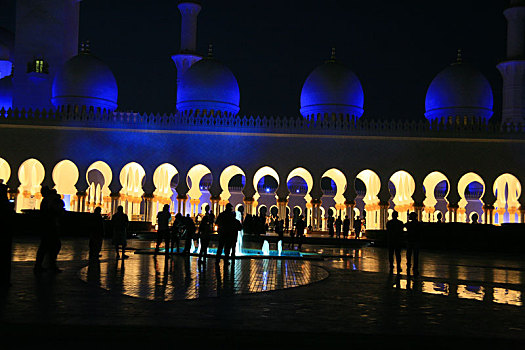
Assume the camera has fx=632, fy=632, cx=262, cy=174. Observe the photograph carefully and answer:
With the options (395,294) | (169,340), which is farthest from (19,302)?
(395,294)

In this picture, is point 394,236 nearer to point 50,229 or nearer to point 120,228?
point 120,228

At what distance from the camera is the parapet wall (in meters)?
23.4

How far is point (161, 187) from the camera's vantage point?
25.5 m

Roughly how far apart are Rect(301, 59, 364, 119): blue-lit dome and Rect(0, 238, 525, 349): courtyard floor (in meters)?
17.2

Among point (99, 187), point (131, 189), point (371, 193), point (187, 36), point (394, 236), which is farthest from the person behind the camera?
point (99, 187)

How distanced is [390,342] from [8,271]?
384 cm

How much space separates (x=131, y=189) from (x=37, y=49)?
7320 millimetres

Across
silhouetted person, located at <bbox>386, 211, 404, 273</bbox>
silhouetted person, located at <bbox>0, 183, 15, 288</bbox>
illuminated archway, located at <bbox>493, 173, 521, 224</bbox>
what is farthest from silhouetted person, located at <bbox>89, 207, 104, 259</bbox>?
illuminated archway, located at <bbox>493, 173, 521, 224</bbox>

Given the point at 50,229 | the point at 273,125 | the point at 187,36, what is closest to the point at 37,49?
the point at 187,36

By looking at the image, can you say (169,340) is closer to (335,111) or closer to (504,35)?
(335,111)

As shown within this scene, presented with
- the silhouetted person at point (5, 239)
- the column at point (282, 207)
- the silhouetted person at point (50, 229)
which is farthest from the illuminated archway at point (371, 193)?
the silhouetted person at point (5, 239)

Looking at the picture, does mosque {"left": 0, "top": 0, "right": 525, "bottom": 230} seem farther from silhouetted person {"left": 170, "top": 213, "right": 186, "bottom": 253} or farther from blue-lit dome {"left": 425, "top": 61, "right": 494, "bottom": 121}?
silhouetted person {"left": 170, "top": 213, "right": 186, "bottom": 253}

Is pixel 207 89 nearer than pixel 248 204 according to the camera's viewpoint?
No

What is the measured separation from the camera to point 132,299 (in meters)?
5.69
